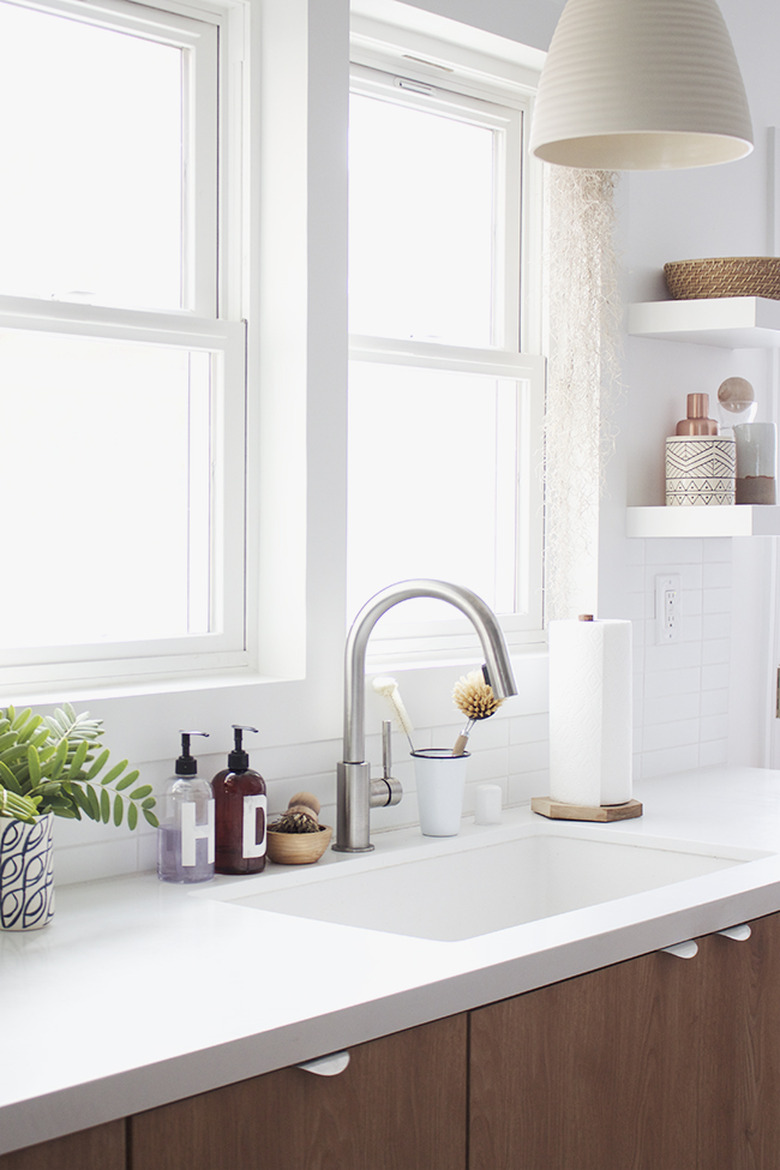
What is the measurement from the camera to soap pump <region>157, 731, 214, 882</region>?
6.00 ft

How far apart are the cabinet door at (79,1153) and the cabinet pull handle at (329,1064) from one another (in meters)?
0.20

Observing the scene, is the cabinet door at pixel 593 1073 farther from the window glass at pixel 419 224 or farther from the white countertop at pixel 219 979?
the window glass at pixel 419 224

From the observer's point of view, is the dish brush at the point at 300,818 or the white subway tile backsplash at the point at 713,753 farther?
the white subway tile backsplash at the point at 713,753

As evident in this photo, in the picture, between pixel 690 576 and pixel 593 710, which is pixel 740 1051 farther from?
pixel 690 576

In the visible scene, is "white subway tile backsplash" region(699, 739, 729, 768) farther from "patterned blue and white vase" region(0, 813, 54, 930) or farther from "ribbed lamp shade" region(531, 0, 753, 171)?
"patterned blue and white vase" region(0, 813, 54, 930)

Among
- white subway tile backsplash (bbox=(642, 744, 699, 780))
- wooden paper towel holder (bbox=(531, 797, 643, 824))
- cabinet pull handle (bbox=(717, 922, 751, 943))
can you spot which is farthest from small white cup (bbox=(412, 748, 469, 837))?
white subway tile backsplash (bbox=(642, 744, 699, 780))

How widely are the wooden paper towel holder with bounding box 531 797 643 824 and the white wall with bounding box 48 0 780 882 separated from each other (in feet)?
0.46

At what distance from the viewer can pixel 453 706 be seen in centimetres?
239

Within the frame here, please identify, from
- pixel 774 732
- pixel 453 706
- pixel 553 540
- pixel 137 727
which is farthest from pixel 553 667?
pixel 774 732

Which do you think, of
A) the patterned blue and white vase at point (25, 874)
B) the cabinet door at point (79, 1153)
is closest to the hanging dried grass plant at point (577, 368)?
the patterned blue and white vase at point (25, 874)

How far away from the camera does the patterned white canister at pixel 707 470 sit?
266cm

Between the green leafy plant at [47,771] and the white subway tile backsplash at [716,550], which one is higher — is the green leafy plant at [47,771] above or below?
below

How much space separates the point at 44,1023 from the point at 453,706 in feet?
3.99

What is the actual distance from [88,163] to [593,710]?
1.22 metres
